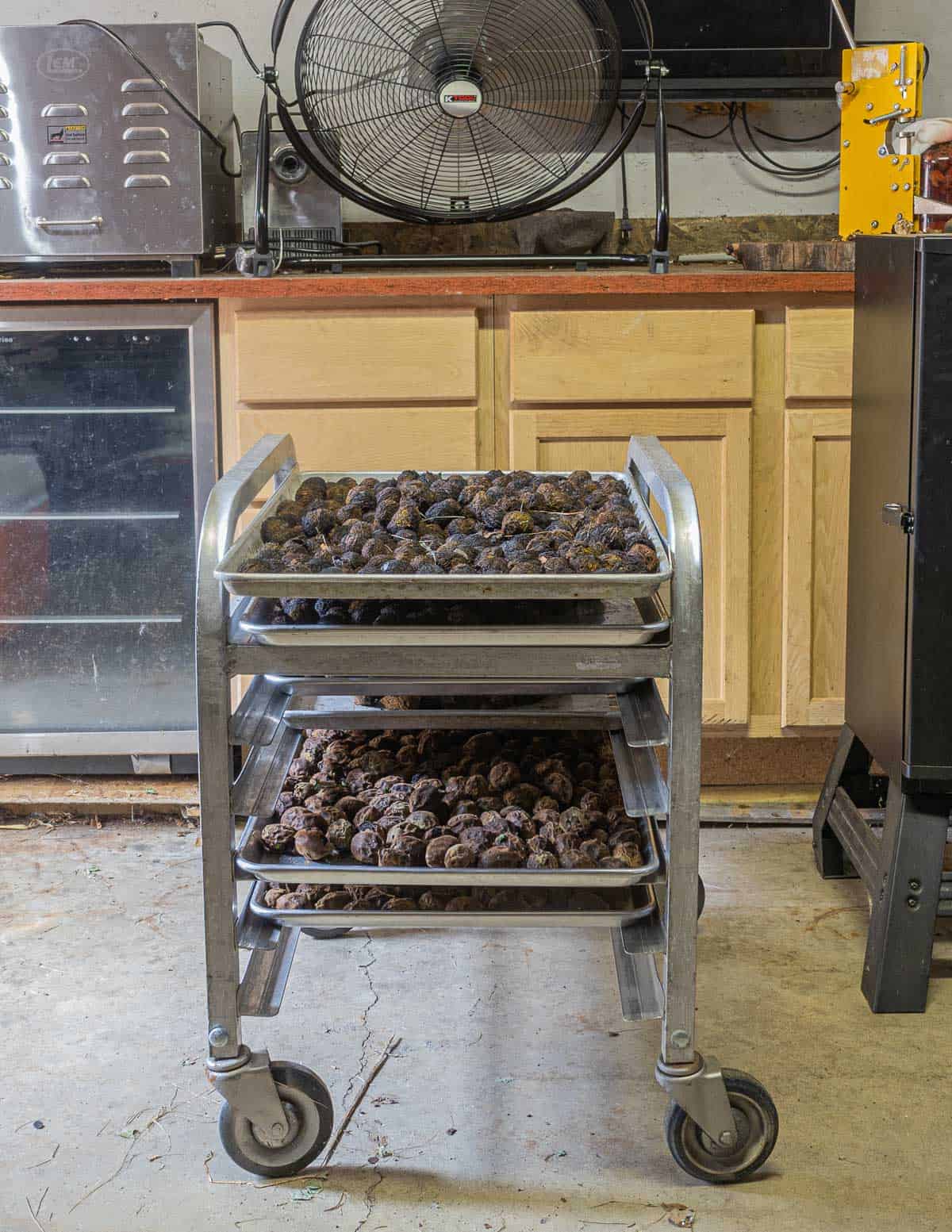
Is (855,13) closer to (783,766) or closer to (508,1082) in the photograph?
(783,766)

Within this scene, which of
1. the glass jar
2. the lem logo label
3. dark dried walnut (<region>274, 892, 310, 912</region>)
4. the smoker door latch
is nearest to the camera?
dark dried walnut (<region>274, 892, 310, 912</region>)

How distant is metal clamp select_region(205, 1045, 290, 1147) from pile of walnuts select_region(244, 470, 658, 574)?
1.80 ft

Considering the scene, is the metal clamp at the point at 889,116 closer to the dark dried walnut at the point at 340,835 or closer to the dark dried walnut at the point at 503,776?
the dark dried walnut at the point at 503,776

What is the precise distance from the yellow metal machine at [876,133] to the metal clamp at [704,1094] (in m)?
1.70

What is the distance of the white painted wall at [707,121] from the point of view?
3.06 metres

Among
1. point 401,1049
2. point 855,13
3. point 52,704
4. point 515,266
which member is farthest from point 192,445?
point 855,13

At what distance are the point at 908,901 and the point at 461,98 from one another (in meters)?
1.64

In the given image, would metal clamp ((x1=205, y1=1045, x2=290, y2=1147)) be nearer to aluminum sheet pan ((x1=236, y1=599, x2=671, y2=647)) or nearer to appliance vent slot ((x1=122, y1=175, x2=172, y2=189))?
aluminum sheet pan ((x1=236, y1=599, x2=671, y2=647))

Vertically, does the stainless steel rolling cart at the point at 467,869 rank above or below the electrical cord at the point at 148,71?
below

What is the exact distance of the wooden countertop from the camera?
7.82 ft

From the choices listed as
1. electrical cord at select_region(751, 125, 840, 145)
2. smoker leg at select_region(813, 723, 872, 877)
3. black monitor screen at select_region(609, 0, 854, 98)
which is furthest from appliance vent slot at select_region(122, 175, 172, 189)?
smoker leg at select_region(813, 723, 872, 877)

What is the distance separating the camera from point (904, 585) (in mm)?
1758

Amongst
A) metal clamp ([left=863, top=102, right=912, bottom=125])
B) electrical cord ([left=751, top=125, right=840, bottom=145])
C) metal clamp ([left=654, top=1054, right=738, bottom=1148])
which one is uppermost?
electrical cord ([left=751, top=125, right=840, bottom=145])

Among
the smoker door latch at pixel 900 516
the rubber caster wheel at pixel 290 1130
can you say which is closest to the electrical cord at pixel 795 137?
the smoker door latch at pixel 900 516
